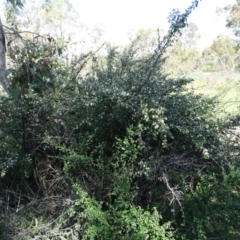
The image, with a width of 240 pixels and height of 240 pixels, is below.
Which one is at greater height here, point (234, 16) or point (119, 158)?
point (234, 16)

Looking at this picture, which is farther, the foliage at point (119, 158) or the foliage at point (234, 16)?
the foliage at point (234, 16)

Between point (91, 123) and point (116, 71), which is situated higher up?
point (116, 71)

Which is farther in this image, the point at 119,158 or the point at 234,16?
the point at 234,16

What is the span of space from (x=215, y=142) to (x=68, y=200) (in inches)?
55.5

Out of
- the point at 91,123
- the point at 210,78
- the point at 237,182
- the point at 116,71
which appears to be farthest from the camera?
the point at 210,78

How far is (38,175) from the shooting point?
282 centimetres

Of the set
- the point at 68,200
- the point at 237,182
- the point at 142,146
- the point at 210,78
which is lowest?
the point at 68,200

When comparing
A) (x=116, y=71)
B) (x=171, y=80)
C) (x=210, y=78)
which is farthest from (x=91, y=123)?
Result: (x=210, y=78)

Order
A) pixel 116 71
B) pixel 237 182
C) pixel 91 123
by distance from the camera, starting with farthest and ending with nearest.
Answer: pixel 116 71 < pixel 91 123 < pixel 237 182

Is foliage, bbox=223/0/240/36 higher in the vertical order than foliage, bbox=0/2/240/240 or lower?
higher

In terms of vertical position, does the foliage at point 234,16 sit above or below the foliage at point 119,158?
above

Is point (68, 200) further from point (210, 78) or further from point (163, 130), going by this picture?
point (210, 78)

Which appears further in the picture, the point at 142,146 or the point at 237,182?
the point at 142,146

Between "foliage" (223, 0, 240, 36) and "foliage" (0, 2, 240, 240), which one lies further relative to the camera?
"foliage" (223, 0, 240, 36)
